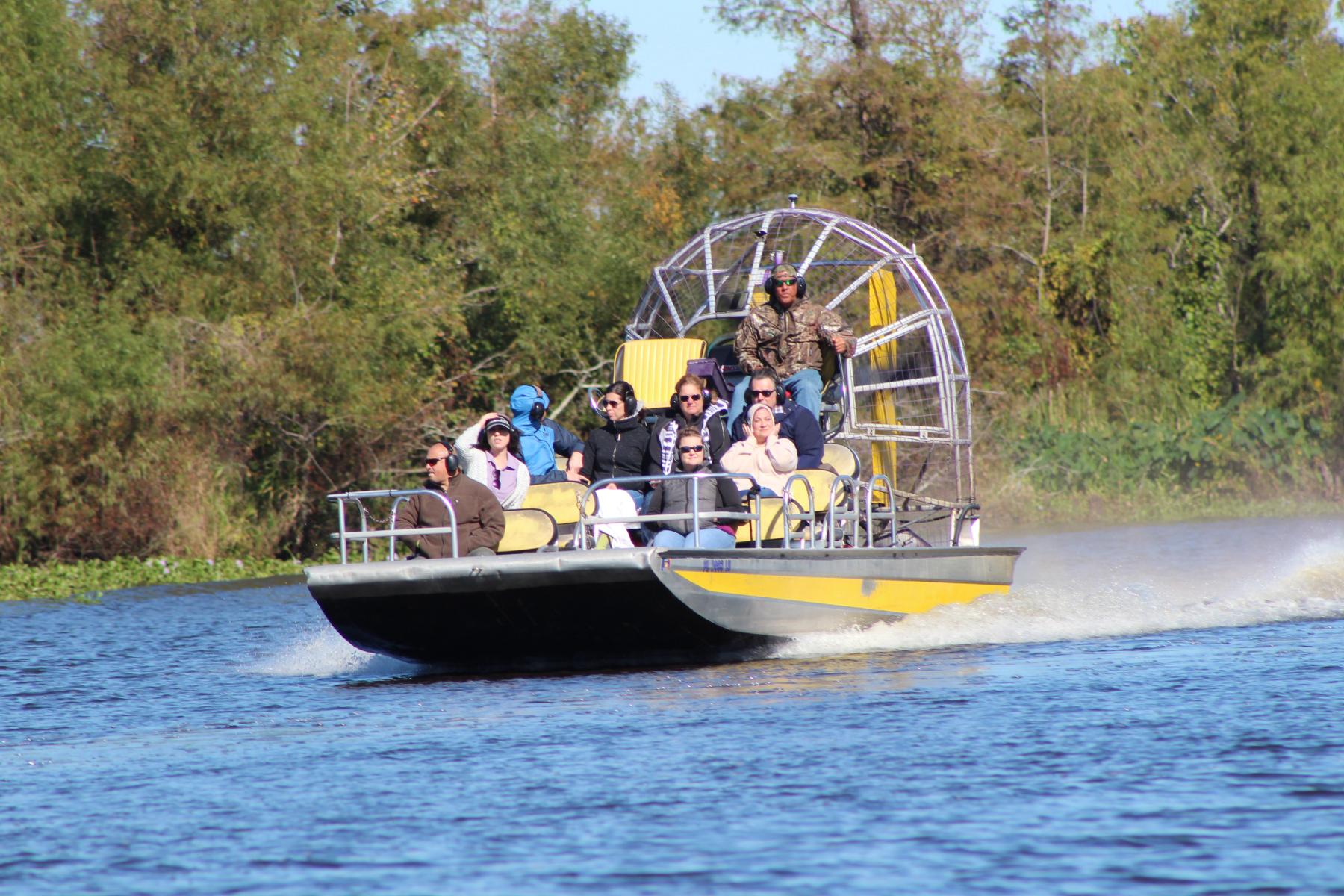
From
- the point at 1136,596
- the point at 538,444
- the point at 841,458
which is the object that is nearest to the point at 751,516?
the point at 841,458

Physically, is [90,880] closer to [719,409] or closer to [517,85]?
[719,409]

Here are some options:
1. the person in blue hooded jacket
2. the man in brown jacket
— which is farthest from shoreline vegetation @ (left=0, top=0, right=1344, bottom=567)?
the man in brown jacket

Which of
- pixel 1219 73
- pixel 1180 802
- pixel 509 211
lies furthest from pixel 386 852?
pixel 1219 73

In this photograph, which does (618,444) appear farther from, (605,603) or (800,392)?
(605,603)

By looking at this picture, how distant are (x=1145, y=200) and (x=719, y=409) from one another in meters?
28.2

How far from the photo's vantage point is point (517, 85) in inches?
1512

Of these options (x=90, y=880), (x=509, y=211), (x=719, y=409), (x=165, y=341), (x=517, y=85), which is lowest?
(x=90, y=880)

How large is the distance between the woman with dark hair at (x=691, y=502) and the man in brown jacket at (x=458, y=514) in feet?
3.57

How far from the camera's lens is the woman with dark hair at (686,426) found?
1240cm

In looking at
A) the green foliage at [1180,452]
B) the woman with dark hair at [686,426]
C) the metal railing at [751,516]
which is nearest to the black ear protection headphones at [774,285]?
the woman with dark hair at [686,426]

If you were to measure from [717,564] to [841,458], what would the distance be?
2472 mm

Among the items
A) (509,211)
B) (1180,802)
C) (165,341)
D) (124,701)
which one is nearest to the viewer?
(1180,802)

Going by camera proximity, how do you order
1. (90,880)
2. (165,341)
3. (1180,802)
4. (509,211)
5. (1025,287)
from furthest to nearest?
(1025,287) → (509,211) → (165,341) → (1180,802) → (90,880)

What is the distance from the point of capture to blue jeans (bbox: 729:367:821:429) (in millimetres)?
13625
